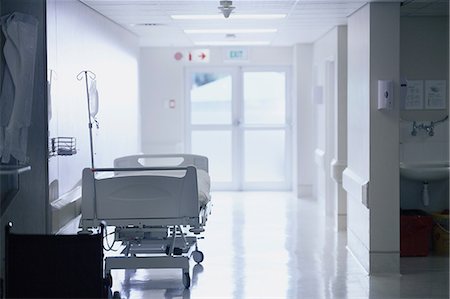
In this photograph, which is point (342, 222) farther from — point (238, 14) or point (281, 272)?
point (238, 14)

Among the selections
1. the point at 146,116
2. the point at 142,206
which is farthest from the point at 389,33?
the point at 146,116

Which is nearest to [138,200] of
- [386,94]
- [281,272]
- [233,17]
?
[281,272]

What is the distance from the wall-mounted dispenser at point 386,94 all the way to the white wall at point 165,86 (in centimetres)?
572

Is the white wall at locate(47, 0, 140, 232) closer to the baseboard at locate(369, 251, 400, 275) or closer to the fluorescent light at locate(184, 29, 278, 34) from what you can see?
the fluorescent light at locate(184, 29, 278, 34)

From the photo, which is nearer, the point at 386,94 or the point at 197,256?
the point at 386,94

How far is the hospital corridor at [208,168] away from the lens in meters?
4.73

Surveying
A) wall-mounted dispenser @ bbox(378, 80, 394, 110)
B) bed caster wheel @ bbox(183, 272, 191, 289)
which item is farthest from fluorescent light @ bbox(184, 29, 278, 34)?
bed caster wheel @ bbox(183, 272, 191, 289)

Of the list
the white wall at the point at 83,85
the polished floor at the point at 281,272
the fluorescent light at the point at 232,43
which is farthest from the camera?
the fluorescent light at the point at 232,43

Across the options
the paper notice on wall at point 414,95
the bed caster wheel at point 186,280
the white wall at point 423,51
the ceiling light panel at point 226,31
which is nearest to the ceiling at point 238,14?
the ceiling light panel at point 226,31

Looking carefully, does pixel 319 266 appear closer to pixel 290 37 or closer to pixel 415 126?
pixel 415 126

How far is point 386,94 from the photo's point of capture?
6285mm

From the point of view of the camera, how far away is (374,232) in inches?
255

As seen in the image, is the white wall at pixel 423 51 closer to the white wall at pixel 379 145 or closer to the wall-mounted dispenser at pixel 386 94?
the white wall at pixel 379 145

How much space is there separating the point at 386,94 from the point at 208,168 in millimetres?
2207
